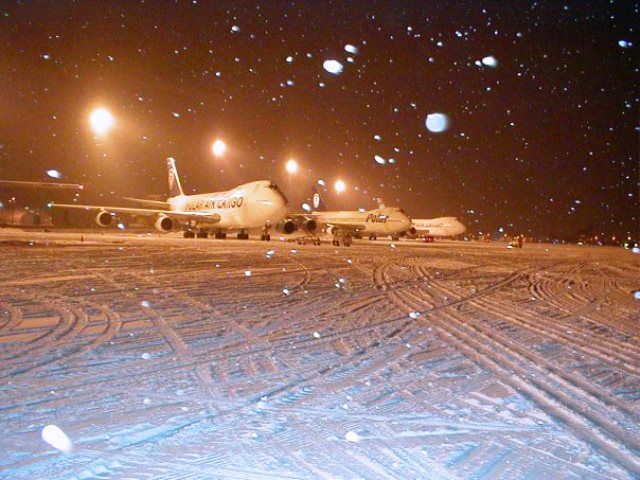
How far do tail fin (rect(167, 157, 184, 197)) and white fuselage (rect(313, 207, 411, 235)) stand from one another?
14.7 meters

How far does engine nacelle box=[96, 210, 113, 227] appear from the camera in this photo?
35.9 meters

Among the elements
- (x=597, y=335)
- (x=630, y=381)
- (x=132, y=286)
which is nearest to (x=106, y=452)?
(x=630, y=381)

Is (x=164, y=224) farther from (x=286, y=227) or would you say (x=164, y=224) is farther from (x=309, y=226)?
(x=309, y=226)

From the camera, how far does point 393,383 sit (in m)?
4.74

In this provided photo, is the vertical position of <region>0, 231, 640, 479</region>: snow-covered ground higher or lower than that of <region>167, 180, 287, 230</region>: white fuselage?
lower

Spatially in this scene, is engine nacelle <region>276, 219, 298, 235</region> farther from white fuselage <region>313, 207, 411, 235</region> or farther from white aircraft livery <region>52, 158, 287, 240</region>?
white fuselage <region>313, 207, 411, 235</region>

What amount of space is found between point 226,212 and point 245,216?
84.6 inches

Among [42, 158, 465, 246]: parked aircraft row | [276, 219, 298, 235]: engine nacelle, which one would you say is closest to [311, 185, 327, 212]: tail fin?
[42, 158, 465, 246]: parked aircraft row

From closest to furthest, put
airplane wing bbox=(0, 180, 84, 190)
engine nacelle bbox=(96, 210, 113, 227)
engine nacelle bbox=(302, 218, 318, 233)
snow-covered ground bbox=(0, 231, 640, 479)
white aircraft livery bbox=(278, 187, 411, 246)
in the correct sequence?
snow-covered ground bbox=(0, 231, 640, 479) < airplane wing bbox=(0, 180, 84, 190) < engine nacelle bbox=(96, 210, 113, 227) < engine nacelle bbox=(302, 218, 318, 233) < white aircraft livery bbox=(278, 187, 411, 246)

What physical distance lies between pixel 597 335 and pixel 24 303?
8.58 metres

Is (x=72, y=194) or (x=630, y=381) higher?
(x=72, y=194)

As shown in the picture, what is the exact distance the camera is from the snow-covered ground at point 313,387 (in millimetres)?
3154

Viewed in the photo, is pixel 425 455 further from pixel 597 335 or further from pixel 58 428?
pixel 597 335

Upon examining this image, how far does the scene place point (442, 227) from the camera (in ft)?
216
